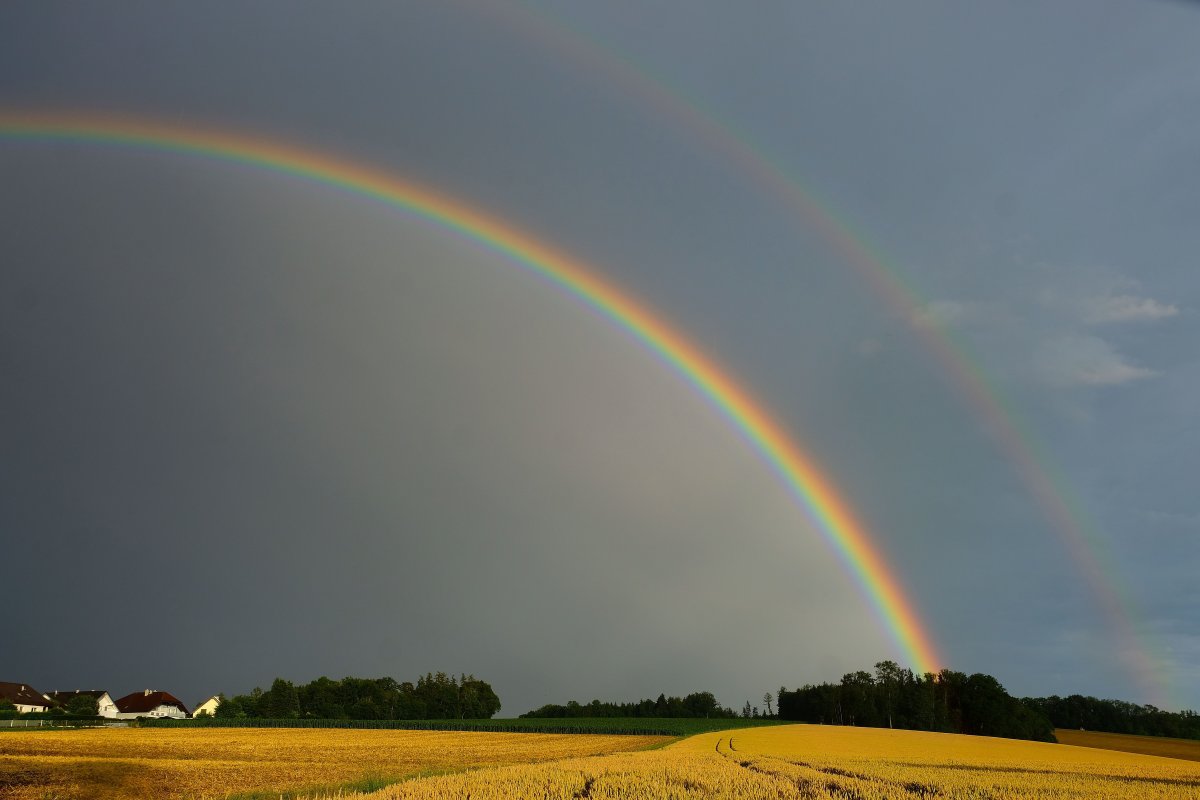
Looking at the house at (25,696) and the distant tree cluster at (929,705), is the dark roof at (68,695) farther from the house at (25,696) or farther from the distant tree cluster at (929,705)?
the distant tree cluster at (929,705)

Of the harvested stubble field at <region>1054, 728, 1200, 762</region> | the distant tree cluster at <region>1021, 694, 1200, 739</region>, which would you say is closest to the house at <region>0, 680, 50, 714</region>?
the harvested stubble field at <region>1054, 728, 1200, 762</region>

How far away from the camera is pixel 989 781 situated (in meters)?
25.1

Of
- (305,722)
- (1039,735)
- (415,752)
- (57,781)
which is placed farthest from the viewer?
(1039,735)

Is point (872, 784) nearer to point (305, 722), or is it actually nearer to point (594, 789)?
point (594, 789)

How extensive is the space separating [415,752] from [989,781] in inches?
1344

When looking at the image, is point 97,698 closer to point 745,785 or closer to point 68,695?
point 68,695

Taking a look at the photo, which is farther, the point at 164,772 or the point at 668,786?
the point at 164,772

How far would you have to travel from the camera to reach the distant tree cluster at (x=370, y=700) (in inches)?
6319

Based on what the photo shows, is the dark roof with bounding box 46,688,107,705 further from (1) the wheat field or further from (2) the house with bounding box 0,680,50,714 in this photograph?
(1) the wheat field

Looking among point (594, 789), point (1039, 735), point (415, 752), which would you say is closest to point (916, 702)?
point (1039, 735)

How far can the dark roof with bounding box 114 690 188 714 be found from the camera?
183600mm

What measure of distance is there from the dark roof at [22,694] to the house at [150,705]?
17.1 m

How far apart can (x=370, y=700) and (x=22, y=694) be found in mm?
71347

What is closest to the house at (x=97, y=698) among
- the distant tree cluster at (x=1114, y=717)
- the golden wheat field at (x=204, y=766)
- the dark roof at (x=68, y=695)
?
the dark roof at (x=68, y=695)
